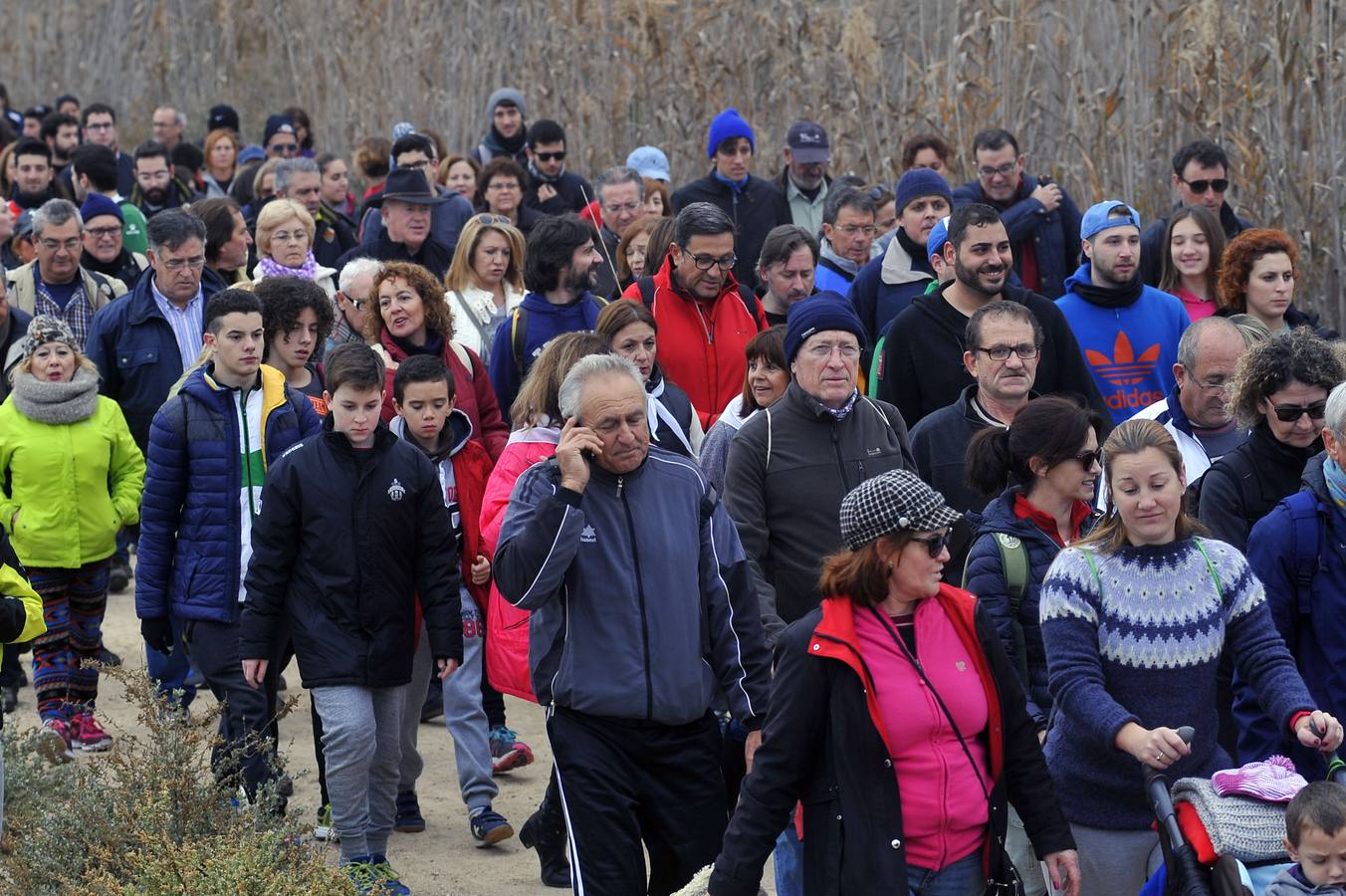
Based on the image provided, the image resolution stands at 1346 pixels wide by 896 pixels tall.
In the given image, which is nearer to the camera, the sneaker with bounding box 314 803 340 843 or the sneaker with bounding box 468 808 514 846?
the sneaker with bounding box 314 803 340 843

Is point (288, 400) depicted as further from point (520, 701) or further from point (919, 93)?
point (919, 93)

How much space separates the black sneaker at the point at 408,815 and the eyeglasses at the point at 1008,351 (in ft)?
9.47

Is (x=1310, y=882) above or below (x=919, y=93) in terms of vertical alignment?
below

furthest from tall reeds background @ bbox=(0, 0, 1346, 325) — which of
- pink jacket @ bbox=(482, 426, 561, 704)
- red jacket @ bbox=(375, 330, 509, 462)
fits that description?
pink jacket @ bbox=(482, 426, 561, 704)

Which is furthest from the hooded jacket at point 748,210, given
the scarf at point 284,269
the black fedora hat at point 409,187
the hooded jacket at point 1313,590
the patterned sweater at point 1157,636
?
the patterned sweater at point 1157,636

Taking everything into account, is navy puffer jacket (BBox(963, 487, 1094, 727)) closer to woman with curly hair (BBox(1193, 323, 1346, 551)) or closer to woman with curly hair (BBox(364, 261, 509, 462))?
woman with curly hair (BBox(1193, 323, 1346, 551))

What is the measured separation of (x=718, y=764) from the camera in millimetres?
5445

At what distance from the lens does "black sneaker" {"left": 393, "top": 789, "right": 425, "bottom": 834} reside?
24.2 ft

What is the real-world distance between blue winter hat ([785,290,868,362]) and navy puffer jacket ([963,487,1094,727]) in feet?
3.47

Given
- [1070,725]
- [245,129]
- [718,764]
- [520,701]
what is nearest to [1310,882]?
[1070,725]

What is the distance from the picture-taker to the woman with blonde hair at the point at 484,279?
9055 mm

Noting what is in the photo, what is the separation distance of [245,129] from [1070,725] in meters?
19.7

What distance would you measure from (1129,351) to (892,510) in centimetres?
382

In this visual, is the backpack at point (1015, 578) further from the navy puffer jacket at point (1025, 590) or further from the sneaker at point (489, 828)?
the sneaker at point (489, 828)
